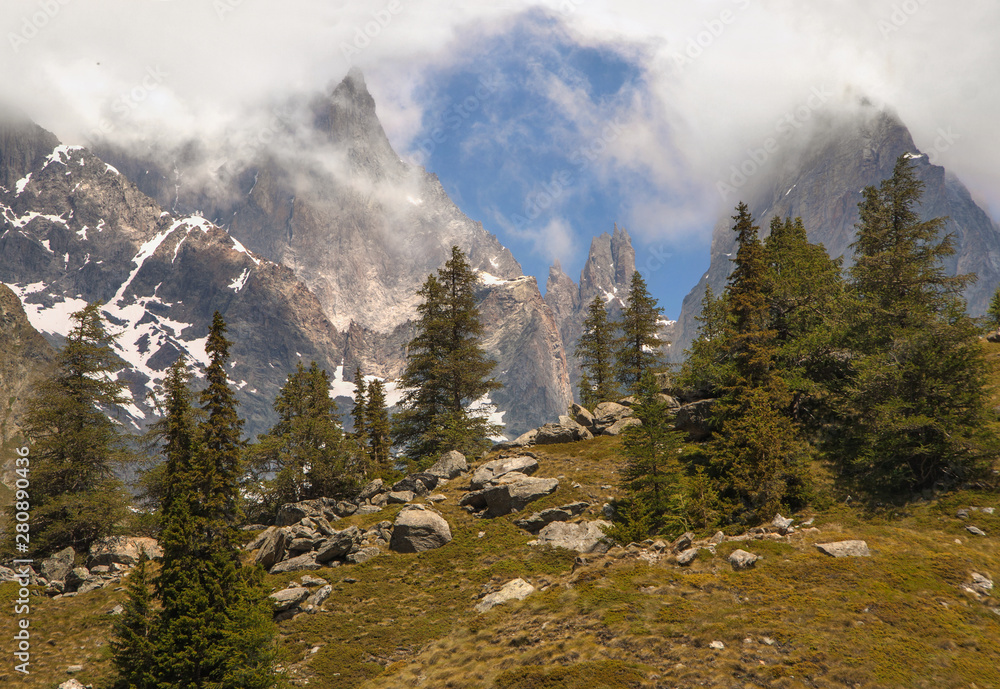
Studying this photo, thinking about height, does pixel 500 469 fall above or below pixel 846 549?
above

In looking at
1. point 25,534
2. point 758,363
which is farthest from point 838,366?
point 25,534

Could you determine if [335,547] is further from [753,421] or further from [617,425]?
[617,425]

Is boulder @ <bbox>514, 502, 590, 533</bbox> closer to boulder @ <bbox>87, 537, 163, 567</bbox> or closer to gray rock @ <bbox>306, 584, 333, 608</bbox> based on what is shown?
gray rock @ <bbox>306, 584, 333, 608</bbox>

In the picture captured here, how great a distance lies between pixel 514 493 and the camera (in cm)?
2800

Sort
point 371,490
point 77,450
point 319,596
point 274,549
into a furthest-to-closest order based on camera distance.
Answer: point 371,490 → point 77,450 → point 274,549 → point 319,596

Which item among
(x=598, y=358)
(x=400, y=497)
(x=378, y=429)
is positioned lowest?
(x=400, y=497)

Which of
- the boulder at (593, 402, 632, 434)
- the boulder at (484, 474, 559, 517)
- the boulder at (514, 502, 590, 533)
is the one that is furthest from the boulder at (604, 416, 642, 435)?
the boulder at (514, 502, 590, 533)

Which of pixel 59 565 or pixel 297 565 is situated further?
pixel 59 565

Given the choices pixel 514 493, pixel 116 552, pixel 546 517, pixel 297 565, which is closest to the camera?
pixel 297 565

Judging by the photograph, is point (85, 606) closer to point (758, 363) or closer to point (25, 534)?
point (25, 534)

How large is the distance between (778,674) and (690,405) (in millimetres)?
21087

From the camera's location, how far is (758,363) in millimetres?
26172

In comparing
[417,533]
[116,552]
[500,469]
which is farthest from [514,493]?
[116,552]

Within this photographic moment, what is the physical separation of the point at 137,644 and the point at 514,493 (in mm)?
17457
